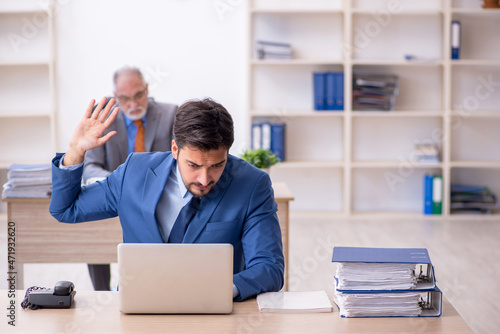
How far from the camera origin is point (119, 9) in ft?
19.5

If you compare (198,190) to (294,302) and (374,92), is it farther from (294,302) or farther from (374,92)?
(374,92)

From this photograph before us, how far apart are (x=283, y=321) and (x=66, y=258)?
1.87 meters

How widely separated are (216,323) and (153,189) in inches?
A: 21.7

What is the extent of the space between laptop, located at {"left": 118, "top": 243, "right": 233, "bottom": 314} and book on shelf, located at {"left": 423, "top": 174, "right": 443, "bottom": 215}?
15.1ft

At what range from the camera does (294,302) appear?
1.87 meters

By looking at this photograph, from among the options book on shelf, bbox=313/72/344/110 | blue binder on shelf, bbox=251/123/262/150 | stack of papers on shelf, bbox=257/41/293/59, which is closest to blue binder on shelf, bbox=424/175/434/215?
book on shelf, bbox=313/72/344/110

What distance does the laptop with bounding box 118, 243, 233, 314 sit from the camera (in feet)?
5.54

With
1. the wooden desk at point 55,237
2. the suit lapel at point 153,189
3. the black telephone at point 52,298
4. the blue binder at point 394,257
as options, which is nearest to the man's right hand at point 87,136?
the suit lapel at point 153,189

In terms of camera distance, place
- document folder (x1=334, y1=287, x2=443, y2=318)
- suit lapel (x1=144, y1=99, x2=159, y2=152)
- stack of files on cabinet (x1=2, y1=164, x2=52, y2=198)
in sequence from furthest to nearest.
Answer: suit lapel (x1=144, y1=99, x2=159, y2=152) → stack of files on cabinet (x1=2, y1=164, x2=52, y2=198) → document folder (x1=334, y1=287, x2=443, y2=318)

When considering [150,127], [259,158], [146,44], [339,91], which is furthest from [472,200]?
[150,127]

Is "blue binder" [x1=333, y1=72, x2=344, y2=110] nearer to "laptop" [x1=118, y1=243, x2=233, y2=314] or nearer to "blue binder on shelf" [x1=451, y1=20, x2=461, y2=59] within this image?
"blue binder on shelf" [x1=451, y1=20, x2=461, y2=59]

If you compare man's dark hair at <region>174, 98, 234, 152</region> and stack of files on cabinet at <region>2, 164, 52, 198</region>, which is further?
stack of files on cabinet at <region>2, 164, 52, 198</region>

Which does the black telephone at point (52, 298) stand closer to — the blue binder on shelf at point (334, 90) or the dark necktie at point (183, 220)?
the dark necktie at point (183, 220)

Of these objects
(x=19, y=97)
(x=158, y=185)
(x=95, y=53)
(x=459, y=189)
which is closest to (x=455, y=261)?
(x=459, y=189)
